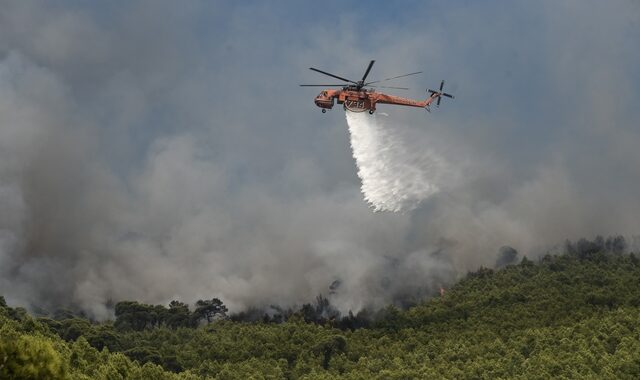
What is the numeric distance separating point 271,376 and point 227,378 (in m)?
9.76

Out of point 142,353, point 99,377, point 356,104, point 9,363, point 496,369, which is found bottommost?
point 9,363

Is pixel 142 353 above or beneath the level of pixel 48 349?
above

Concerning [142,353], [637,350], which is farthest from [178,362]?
[637,350]

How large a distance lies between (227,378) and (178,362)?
28.3 m

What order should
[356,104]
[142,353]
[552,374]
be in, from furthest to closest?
[142,353], [552,374], [356,104]

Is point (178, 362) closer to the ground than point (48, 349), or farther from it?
farther from it

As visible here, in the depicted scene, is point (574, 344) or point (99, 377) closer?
point (99, 377)

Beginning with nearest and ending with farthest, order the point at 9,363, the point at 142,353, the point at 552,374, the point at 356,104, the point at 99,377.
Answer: the point at 9,363 → the point at 99,377 → the point at 356,104 → the point at 552,374 → the point at 142,353

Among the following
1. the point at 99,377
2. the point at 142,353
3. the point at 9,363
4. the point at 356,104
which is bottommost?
the point at 9,363

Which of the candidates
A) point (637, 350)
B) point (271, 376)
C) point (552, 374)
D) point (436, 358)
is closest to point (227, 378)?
point (271, 376)

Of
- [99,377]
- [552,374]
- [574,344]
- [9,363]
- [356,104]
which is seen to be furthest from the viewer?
[574,344]

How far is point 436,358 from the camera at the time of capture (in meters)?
181

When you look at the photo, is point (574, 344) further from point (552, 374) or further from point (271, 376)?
point (271, 376)

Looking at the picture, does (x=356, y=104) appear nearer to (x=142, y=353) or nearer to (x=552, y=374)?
(x=552, y=374)
